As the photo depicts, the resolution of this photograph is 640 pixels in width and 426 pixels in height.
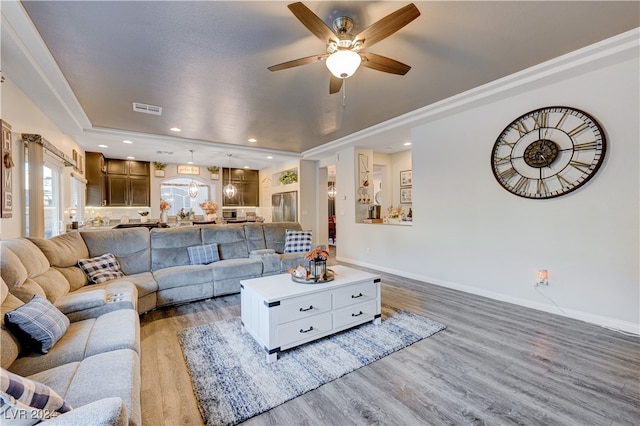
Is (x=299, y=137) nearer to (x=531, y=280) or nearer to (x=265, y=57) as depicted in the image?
(x=265, y=57)

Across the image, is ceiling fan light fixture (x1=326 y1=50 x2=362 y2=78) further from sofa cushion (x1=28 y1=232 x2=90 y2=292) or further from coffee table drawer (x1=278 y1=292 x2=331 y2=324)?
sofa cushion (x1=28 y1=232 x2=90 y2=292)

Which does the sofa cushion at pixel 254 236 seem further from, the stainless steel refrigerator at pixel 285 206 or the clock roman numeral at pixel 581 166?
the clock roman numeral at pixel 581 166

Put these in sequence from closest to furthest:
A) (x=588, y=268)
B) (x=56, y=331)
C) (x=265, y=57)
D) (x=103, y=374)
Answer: (x=103, y=374)
(x=56, y=331)
(x=265, y=57)
(x=588, y=268)

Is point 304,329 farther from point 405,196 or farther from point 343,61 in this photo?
point 405,196

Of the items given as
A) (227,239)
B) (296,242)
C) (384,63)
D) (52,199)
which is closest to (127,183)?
(52,199)

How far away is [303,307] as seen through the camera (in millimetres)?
2389

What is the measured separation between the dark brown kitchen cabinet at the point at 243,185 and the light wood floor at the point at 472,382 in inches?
256

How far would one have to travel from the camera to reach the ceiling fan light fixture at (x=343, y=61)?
204 cm

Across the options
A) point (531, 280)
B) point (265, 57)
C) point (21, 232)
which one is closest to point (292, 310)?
point (265, 57)

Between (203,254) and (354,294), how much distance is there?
7.78 feet

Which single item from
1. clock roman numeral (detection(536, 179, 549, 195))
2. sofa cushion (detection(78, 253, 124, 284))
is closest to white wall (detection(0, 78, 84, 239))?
sofa cushion (detection(78, 253, 124, 284))

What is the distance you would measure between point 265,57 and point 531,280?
12.7ft

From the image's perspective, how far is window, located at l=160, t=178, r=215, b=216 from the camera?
835cm

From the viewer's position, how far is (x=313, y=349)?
2375mm
